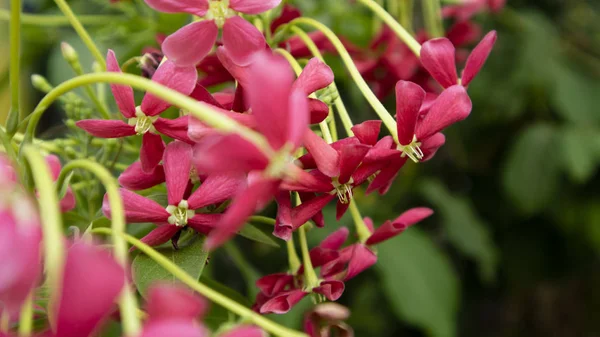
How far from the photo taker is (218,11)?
40 centimetres

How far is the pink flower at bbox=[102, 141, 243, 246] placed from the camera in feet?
1.26

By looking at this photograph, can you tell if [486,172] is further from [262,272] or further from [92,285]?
[92,285]

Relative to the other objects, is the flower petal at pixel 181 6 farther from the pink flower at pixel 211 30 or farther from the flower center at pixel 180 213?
the flower center at pixel 180 213

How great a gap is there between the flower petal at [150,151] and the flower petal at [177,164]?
0.01m

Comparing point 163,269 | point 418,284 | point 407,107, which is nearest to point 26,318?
point 163,269

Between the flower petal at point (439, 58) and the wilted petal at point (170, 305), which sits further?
the flower petal at point (439, 58)

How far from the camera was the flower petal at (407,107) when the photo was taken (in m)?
0.40

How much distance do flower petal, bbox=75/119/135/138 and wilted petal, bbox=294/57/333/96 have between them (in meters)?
0.11

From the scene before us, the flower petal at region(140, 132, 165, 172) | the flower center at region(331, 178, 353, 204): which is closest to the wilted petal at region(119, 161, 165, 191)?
the flower petal at region(140, 132, 165, 172)

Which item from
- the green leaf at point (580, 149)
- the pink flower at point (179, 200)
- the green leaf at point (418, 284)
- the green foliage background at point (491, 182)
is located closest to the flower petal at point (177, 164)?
the pink flower at point (179, 200)

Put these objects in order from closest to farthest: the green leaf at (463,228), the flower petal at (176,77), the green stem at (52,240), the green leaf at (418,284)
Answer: the green stem at (52,240), the flower petal at (176,77), the green leaf at (418,284), the green leaf at (463,228)

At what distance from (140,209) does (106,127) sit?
52mm

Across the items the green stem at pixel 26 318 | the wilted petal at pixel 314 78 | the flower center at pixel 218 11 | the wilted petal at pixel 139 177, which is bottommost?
the wilted petal at pixel 139 177

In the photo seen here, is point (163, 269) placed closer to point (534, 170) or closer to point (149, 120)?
point (149, 120)
